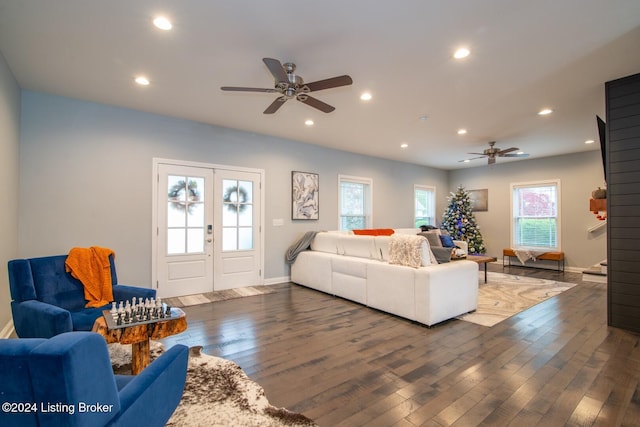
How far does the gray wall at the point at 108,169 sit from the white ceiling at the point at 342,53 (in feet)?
0.89

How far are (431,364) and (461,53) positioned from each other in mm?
2875

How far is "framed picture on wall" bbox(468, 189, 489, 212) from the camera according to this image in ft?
28.8

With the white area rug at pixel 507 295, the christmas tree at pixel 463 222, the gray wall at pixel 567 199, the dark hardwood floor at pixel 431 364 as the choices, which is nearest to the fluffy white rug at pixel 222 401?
the dark hardwood floor at pixel 431 364

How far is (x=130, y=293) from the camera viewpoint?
292 cm

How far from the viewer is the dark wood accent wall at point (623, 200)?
10.8 feet

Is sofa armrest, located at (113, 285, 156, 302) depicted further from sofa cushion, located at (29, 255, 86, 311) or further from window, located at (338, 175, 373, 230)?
window, located at (338, 175, 373, 230)

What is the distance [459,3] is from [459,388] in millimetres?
2844

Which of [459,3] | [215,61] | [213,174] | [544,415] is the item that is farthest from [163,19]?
[544,415]

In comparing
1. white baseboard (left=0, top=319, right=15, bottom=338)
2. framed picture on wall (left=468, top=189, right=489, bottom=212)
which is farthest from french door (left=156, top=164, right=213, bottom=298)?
framed picture on wall (left=468, top=189, right=489, bottom=212)

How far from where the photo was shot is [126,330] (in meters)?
2.05

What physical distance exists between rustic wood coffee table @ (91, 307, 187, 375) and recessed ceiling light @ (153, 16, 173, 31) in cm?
230

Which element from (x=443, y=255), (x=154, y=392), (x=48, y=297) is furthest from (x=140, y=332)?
(x=443, y=255)

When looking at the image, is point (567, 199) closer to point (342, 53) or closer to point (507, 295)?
point (507, 295)

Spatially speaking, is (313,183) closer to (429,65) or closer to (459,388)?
(429,65)
